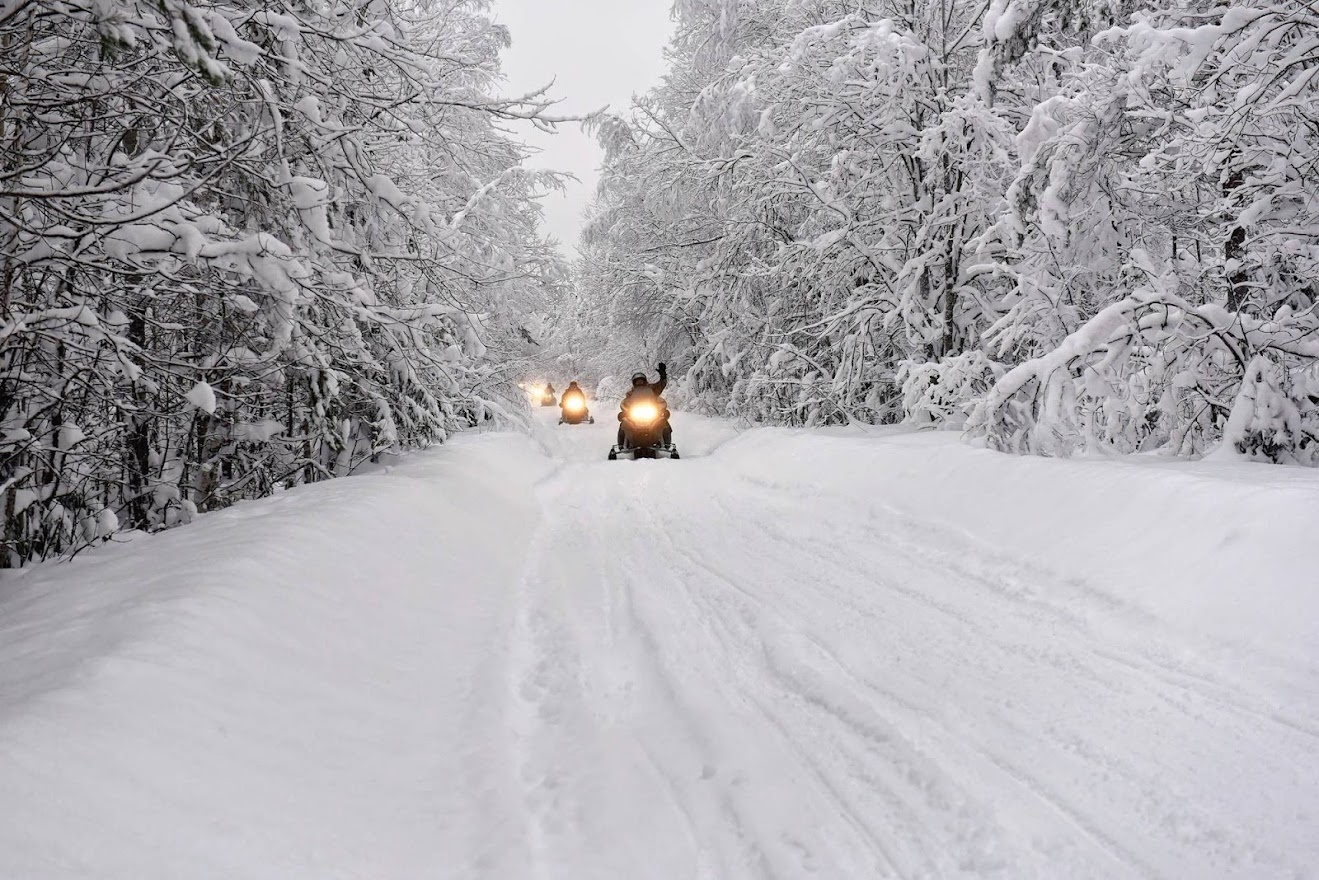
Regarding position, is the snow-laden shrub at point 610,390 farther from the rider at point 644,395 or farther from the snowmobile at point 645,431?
the snowmobile at point 645,431

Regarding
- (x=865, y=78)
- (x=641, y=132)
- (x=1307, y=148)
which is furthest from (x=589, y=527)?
(x=641, y=132)

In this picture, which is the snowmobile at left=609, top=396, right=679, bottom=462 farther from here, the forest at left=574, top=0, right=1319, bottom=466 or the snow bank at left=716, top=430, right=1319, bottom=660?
the snow bank at left=716, top=430, right=1319, bottom=660

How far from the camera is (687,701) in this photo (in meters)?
3.44

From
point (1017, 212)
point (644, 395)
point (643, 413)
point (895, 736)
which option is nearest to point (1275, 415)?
point (1017, 212)

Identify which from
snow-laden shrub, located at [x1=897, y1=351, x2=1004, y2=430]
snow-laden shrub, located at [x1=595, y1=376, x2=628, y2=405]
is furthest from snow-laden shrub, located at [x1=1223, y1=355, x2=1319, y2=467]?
snow-laden shrub, located at [x1=595, y1=376, x2=628, y2=405]

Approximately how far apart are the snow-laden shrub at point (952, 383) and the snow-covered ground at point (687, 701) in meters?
2.66

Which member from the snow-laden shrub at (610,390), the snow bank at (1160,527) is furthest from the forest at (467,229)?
the snow-laden shrub at (610,390)

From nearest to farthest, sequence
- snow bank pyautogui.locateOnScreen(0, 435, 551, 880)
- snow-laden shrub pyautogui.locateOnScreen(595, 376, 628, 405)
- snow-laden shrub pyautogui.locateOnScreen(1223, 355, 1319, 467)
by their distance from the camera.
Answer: snow bank pyautogui.locateOnScreen(0, 435, 551, 880) < snow-laden shrub pyautogui.locateOnScreen(1223, 355, 1319, 467) < snow-laden shrub pyautogui.locateOnScreen(595, 376, 628, 405)

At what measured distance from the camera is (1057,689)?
3.34 m

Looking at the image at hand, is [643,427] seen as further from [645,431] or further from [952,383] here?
[952,383]

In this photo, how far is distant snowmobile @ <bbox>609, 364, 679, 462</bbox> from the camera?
576 inches

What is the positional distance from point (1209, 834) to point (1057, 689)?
103 cm

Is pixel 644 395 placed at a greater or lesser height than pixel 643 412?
greater

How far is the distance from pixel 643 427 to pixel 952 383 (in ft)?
23.8
